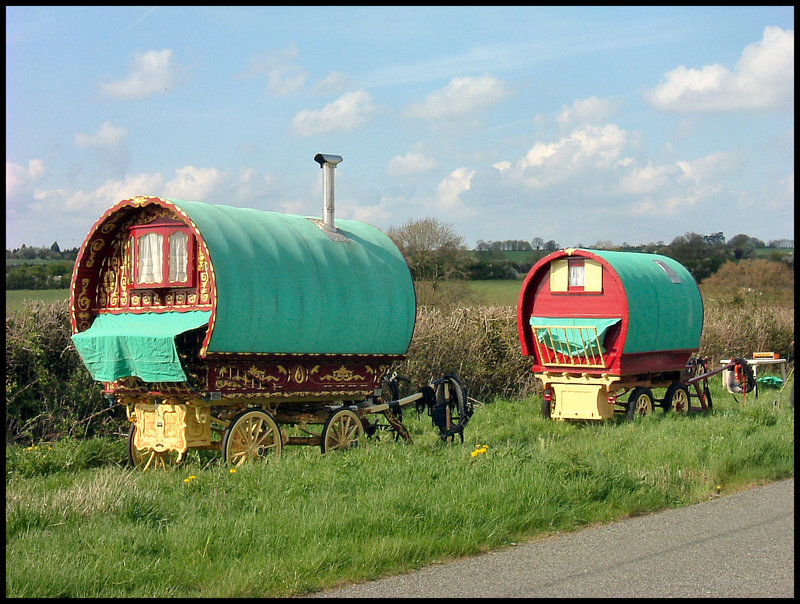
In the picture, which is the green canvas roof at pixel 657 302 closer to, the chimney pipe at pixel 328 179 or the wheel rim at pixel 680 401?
the wheel rim at pixel 680 401

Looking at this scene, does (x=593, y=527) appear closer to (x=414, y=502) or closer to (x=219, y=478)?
(x=414, y=502)

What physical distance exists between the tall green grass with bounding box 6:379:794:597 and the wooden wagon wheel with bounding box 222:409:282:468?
1.07 ft

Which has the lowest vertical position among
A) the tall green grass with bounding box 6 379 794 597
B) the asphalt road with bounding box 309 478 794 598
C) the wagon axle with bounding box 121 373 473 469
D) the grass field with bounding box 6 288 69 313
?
the asphalt road with bounding box 309 478 794 598

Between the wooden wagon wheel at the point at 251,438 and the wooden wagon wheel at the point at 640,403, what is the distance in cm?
740

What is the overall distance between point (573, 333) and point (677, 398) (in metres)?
2.76

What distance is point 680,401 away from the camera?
60.2ft

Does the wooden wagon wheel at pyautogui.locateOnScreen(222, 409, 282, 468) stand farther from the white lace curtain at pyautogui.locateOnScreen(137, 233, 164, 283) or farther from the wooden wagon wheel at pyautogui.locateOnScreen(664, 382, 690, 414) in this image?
the wooden wagon wheel at pyautogui.locateOnScreen(664, 382, 690, 414)

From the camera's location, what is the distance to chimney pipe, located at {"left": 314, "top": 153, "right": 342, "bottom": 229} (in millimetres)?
13469

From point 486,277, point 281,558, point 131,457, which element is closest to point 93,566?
point 281,558

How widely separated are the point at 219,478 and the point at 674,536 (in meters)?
4.35

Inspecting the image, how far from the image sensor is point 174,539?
7.47 m

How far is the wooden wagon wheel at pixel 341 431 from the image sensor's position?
41.2 feet

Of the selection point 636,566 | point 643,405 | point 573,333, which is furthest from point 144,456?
point 643,405

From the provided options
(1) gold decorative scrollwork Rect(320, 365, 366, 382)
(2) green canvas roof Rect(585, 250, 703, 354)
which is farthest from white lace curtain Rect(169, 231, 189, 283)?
(2) green canvas roof Rect(585, 250, 703, 354)
